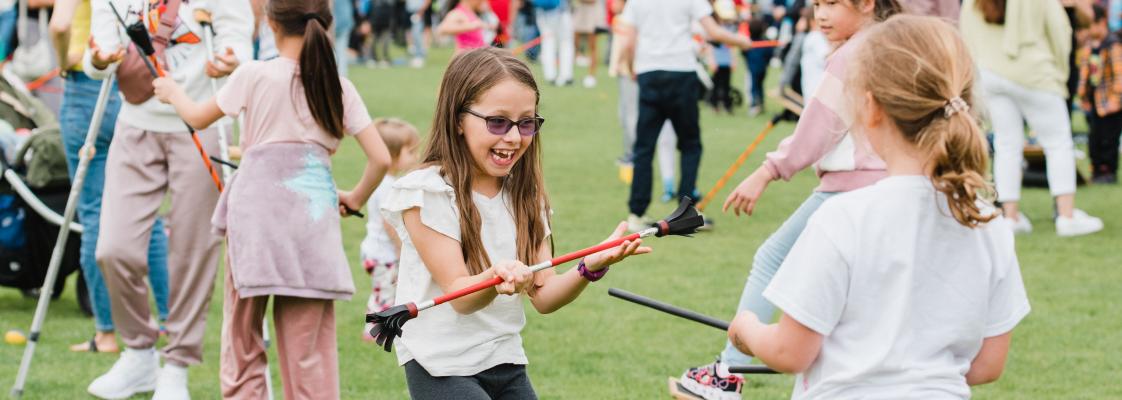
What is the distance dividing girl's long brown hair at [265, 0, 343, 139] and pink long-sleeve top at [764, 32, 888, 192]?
56.5 inches

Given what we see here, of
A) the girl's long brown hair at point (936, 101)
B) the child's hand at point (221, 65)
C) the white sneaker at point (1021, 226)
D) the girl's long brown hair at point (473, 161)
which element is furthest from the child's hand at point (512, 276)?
the white sneaker at point (1021, 226)

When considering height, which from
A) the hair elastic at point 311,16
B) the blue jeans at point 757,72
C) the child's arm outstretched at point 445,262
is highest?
the hair elastic at point 311,16

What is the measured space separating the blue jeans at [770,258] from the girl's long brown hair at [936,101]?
6.50 ft

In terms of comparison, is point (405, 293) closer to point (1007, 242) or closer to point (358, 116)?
point (358, 116)

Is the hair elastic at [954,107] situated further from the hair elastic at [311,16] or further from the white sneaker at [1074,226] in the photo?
the white sneaker at [1074,226]

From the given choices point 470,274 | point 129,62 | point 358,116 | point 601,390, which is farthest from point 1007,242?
point 129,62

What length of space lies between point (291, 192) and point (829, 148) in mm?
1723

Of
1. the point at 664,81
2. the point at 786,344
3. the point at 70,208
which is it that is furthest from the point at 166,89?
the point at 664,81

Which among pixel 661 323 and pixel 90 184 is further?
pixel 661 323

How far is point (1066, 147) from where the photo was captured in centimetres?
870

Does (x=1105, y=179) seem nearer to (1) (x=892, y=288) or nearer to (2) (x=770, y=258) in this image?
(2) (x=770, y=258)

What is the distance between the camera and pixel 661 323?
6.69 m

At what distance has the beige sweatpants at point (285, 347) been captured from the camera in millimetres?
4441

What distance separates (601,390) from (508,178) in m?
2.14
